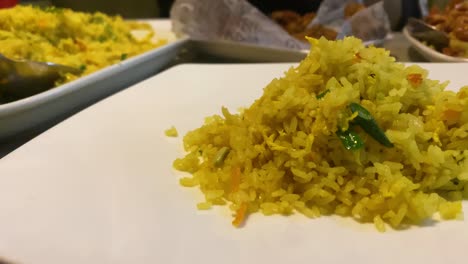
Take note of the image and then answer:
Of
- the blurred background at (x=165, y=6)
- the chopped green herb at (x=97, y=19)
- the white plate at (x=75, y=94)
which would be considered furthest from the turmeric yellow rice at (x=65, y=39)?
the blurred background at (x=165, y=6)

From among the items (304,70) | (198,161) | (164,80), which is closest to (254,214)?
(198,161)

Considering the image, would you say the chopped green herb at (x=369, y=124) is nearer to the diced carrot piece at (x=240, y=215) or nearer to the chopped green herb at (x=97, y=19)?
the diced carrot piece at (x=240, y=215)

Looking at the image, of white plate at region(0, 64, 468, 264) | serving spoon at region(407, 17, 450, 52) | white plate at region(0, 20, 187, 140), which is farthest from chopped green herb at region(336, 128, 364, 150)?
serving spoon at region(407, 17, 450, 52)

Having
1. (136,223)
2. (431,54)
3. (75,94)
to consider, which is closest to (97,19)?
(75,94)

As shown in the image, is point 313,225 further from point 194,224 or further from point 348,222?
point 194,224

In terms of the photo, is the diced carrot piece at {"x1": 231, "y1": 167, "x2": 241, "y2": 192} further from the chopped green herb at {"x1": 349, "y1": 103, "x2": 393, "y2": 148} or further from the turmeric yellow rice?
the turmeric yellow rice

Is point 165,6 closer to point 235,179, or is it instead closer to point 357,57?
point 357,57
